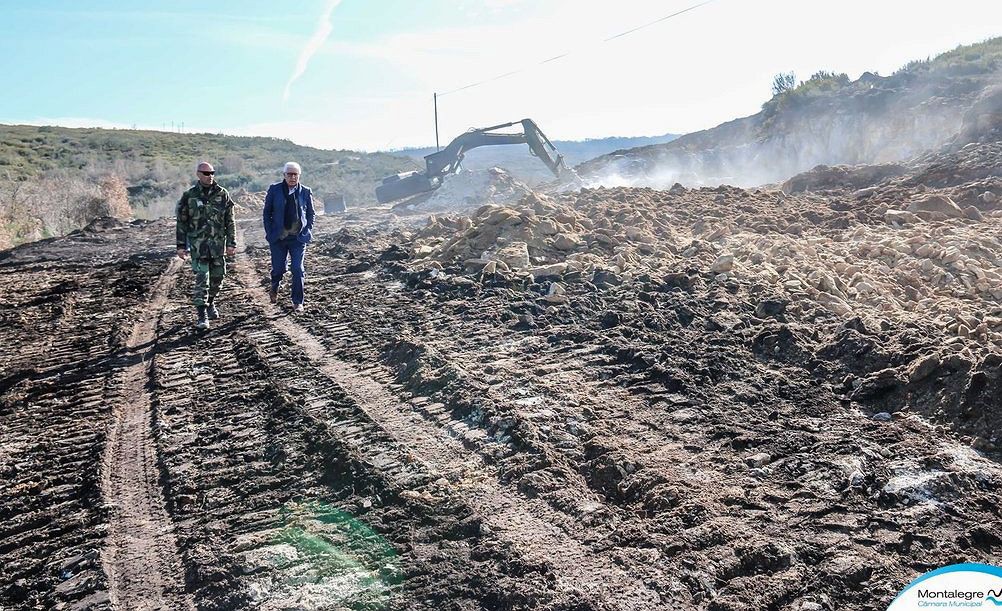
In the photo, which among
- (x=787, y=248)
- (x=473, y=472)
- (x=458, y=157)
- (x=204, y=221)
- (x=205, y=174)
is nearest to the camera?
(x=473, y=472)

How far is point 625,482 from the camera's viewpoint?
4.15 m

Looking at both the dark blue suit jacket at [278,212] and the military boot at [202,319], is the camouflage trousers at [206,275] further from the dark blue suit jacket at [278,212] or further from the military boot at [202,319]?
the dark blue suit jacket at [278,212]

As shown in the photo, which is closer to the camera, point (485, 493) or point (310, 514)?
point (310, 514)

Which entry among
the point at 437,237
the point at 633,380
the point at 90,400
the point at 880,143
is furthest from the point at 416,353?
the point at 880,143

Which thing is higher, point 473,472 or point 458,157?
point 458,157

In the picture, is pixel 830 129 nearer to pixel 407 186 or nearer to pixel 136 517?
pixel 407 186

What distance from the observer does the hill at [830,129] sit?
91.6 ft

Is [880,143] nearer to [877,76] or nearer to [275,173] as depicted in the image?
[877,76]

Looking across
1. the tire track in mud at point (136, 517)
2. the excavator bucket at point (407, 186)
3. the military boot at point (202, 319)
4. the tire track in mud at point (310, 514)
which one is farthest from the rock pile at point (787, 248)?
the excavator bucket at point (407, 186)

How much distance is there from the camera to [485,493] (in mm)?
4035

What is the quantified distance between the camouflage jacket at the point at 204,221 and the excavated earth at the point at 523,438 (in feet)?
3.07

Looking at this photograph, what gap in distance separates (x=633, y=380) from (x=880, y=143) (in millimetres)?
28819

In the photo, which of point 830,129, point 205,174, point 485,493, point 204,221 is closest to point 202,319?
point 204,221

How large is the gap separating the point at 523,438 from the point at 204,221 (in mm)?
5032
